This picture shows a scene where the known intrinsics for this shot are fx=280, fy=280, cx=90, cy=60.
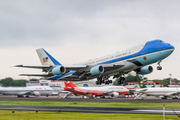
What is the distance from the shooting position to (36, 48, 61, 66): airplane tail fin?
6562cm

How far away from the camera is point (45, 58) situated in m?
67.1

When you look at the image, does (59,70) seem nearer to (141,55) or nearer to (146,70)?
(141,55)

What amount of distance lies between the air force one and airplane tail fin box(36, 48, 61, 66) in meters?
4.14

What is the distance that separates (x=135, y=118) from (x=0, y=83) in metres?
75.7

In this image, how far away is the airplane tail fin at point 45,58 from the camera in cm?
6562

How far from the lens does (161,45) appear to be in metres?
47.3

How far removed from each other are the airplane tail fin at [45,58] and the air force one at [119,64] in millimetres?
4140

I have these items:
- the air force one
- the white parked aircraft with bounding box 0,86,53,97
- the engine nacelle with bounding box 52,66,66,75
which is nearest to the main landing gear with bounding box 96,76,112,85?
the air force one

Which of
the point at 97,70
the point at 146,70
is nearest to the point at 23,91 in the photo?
the point at 97,70

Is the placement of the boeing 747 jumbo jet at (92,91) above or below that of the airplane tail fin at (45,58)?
below

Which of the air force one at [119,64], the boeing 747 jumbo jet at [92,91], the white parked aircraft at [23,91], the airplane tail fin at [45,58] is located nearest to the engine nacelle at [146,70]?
the air force one at [119,64]

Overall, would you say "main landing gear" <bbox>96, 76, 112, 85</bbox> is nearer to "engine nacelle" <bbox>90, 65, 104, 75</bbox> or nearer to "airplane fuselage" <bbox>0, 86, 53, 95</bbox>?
"engine nacelle" <bbox>90, 65, 104, 75</bbox>

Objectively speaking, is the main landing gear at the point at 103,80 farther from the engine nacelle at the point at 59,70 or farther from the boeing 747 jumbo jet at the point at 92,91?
the boeing 747 jumbo jet at the point at 92,91

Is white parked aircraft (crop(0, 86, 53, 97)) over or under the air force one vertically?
under
